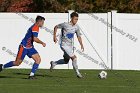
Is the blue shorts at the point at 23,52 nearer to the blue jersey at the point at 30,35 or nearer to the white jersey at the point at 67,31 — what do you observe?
the blue jersey at the point at 30,35

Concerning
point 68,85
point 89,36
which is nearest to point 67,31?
point 68,85

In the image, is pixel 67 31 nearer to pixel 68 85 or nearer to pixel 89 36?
pixel 68 85

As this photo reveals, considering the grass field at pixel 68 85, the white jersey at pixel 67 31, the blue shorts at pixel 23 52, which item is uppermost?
the white jersey at pixel 67 31

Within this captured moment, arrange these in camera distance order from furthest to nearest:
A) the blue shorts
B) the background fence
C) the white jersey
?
1. the background fence
2. the white jersey
3. the blue shorts

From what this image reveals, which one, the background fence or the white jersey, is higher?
the white jersey

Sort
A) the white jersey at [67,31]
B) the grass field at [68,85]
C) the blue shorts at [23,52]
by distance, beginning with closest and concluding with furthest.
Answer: the grass field at [68,85] < the blue shorts at [23,52] < the white jersey at [67,31]

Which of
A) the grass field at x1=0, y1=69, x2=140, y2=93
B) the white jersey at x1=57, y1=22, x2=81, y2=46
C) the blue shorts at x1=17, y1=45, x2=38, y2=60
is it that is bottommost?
the grass field at x1=0, y1=69, x2=140, y2=93

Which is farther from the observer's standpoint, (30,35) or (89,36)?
(89,36)

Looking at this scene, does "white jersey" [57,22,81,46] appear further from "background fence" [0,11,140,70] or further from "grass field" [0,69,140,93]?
"background fence" [0,11,140,70]

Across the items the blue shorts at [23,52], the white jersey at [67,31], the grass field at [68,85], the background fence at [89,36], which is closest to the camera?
the grass field at [68,85]

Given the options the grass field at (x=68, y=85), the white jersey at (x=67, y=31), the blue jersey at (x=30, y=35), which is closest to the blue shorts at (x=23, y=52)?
the blue jersey at (x=30, y=35)

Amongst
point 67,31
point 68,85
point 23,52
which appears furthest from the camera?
point 67,31

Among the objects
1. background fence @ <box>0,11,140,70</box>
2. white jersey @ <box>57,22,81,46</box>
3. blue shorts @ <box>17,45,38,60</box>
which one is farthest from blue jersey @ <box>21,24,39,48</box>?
background fence @ <box>0,11,140,70</box>

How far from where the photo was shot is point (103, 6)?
29.7m
